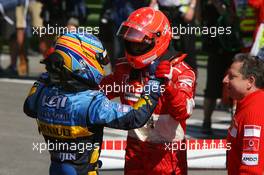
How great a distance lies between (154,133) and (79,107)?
2.73 ft

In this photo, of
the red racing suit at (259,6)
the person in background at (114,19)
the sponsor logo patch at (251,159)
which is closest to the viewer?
the sponsor logo patch at (251,159)

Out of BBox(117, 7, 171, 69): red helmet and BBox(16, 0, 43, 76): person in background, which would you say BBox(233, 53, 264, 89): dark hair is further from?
BBox(16, 0, 43, 76): person in background

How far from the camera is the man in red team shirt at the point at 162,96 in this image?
5.26 meters

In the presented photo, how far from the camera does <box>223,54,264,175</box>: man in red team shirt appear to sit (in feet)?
15.5

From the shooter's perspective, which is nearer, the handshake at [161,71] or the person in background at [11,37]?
the handshake at [161,71]

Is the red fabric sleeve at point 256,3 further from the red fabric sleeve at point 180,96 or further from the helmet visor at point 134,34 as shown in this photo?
the helmet visor at point 134,34

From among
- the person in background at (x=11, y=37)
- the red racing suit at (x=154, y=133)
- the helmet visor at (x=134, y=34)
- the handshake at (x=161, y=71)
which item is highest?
the helmet visor at (x=134, y=34)

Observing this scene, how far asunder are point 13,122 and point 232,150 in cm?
593

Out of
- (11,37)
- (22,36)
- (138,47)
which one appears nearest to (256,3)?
(138,47)

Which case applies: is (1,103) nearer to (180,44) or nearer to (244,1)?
(180,44)

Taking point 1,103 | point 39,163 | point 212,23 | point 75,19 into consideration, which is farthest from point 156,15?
point 75,19

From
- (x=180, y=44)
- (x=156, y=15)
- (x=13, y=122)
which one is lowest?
(x=13, y=122)

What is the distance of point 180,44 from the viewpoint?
1089cm

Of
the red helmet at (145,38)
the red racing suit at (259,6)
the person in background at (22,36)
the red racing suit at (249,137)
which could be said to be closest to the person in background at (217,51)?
the red racing suit at (259,6)
